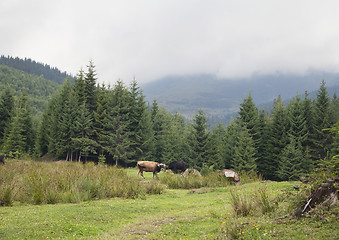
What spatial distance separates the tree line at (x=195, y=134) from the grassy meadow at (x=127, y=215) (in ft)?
79.2

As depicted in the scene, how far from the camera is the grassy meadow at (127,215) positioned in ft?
18.8

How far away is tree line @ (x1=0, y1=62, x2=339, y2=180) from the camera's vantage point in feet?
118

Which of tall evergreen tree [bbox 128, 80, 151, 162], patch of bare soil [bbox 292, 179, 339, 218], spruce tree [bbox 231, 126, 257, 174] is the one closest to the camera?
patch of bare soil [bbox 292, 179, 339, 218]

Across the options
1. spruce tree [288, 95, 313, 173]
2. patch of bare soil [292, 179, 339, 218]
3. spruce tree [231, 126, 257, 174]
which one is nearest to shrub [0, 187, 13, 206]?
patch of bare soil [292, 179, 339, 218]

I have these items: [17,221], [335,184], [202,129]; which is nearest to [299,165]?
[202,129]

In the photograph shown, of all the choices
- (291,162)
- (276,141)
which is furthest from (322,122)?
(291,162)

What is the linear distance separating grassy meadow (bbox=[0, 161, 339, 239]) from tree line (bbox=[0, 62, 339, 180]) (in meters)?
24.2

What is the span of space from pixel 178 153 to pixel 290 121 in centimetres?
1995

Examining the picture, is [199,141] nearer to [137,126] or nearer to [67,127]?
[137,126]

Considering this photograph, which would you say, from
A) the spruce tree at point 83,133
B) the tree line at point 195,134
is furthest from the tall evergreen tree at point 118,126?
the spruce tree at point 83,133

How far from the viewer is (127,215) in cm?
952

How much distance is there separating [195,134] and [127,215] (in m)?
30.5

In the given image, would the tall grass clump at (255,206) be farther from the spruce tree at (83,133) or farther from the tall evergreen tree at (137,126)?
the spruce tree at (83,133)

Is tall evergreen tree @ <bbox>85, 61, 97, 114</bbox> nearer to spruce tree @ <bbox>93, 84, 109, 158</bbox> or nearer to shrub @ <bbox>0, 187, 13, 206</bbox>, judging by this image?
spruce tree @ <bbox>93, 84, 109, 158</bbox>
